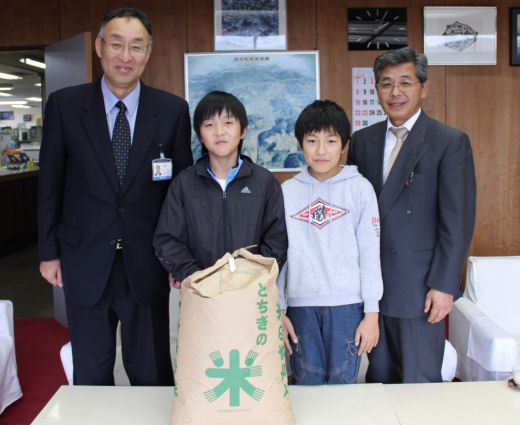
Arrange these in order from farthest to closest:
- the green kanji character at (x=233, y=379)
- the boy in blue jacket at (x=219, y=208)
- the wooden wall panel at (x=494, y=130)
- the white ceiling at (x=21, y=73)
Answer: the white ceiling at (x=21, y=73) → the wooden wall panel at (x=494, y=130) → the boy in blue jacket at (x=219, y=208) → the green kanji character at (x=233, y=379)

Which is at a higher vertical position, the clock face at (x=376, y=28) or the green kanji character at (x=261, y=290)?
the clock face at (x=376, y=28)

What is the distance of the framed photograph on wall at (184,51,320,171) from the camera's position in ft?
13.3

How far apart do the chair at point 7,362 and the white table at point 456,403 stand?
80.2 inches

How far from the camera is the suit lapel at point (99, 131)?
5.54ft

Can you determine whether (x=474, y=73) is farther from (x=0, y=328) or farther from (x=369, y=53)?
(x=0, y=328)

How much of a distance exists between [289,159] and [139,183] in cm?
259

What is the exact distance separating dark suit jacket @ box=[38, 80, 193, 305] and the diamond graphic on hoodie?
53 centimetres

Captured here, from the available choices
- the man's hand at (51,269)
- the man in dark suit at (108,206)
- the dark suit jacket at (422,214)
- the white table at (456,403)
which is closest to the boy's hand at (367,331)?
the dark suit jacket at (422,214)

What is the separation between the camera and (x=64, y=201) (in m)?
1.75

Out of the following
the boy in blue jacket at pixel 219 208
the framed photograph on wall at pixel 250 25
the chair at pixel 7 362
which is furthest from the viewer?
the framed photograph on wall at pixel 250 25

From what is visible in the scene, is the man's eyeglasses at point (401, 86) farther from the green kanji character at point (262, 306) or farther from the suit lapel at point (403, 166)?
the green kanji character at point (262, 306)

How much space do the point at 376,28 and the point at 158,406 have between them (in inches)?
144

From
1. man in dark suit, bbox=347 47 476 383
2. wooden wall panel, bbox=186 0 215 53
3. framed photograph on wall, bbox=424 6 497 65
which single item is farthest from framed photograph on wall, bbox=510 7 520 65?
man in dark suit, bbox=347 47 476 383

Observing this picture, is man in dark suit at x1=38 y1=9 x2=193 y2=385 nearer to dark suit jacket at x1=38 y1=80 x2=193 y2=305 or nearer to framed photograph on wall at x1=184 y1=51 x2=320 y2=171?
dark suit jacket at x1=38 y1=80 x2=193 y2=305
